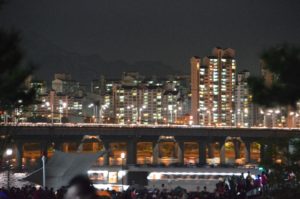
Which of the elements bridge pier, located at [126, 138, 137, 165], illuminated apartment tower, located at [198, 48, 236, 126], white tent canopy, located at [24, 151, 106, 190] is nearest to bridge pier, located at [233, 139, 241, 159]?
illuminated apartment tower, located at [198, 48, 236, 126]

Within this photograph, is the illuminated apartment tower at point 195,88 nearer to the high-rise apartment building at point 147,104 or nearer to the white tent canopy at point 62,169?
the high-rise apartment building at point 147,104

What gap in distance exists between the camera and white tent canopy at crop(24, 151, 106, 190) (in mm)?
16016

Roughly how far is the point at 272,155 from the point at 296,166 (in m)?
2.90

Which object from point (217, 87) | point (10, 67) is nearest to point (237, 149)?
point (217, 87)

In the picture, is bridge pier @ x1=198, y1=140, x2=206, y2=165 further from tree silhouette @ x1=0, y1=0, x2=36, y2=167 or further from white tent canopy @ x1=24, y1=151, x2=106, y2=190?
tree silhouette @ x1=0, y1=0, x2=36, y2=167

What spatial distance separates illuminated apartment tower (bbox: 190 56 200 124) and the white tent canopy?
12477cm

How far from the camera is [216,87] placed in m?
155

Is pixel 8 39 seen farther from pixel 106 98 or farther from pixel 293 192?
pixel 106 98

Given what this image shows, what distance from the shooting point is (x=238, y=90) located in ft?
492

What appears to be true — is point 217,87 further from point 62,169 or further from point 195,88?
point 62,169

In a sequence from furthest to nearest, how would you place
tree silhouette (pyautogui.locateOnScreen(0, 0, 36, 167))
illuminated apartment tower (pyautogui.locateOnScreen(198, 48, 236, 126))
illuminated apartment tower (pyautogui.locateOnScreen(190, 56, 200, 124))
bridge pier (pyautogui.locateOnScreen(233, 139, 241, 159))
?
illuminated apartment tower (pyautogui.locateOnScreen(190, 56, 200, 124)) < illuminated apartment tower (pyautogui.locateOnScreen(198, 48, 236, 126)) < bridge pier (pyautogui.locateOnScreen(233, 139, 241, 159)) < tree silhouette (pyautogui.locateOnScreen(0, 0, 36, 167))

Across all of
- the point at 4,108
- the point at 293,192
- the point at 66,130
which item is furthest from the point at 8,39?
the point at 66,130

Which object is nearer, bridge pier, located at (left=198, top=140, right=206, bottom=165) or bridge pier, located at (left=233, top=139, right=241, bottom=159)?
bridge pier, located at (left=198, top=140, right=206, bottom=165)

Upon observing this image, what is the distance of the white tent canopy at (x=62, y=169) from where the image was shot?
16016 millimetres
